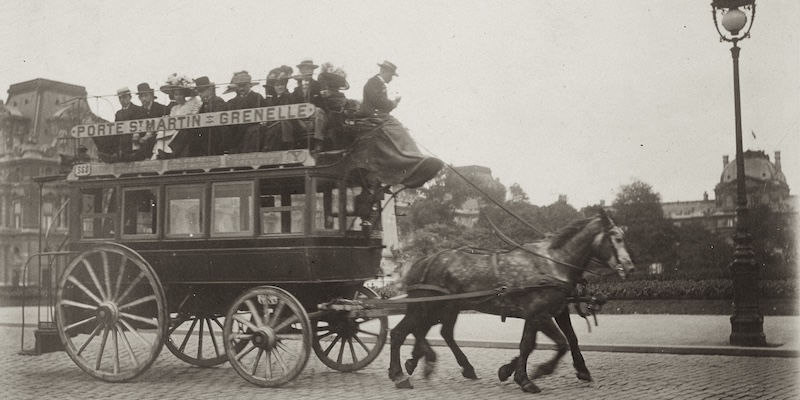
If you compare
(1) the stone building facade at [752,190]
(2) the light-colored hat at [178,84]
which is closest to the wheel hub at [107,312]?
(2) the light-colored hat at [178,84]

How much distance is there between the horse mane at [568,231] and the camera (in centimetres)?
871

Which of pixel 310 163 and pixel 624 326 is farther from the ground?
pixel 310 163

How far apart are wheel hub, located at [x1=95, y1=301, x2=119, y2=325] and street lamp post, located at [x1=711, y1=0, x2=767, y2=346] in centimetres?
882

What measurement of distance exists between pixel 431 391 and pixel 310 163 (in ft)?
9.57

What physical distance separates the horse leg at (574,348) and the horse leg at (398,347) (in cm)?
167

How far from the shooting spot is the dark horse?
27.7 ft

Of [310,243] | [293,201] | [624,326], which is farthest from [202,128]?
[624,326]

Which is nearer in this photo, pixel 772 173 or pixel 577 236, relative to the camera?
pixel 577 236

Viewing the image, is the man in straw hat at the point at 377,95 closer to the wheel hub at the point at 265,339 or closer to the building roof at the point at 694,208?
the wheel hub at the point at 265,339

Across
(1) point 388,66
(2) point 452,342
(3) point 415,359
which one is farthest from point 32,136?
(2) point 452,342

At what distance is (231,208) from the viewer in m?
9.35

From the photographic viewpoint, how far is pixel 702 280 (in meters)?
18.9

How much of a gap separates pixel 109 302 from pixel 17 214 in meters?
4.97

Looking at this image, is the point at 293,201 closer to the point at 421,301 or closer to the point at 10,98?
the point at 421,301
